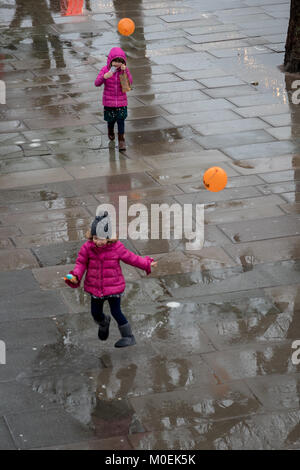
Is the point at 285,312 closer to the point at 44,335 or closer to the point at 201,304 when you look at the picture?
the point at 201,304

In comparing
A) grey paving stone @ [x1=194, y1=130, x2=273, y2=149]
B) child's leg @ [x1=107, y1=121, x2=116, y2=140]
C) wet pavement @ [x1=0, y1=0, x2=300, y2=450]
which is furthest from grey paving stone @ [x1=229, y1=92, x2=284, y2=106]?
child's leg @ [x1=107, y1=121, x2=116, y2=140]

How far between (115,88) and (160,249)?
3863 millimetres

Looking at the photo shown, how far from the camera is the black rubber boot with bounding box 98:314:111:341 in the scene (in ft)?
25.0

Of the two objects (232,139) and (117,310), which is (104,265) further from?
(232,139)

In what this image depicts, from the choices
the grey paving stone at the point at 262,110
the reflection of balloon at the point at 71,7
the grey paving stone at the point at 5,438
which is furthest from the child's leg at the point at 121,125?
the reflection of balloon at the point at 71,7

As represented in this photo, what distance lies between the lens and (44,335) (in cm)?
783

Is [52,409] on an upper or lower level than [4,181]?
upper

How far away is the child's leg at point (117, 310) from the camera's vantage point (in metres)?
7.54

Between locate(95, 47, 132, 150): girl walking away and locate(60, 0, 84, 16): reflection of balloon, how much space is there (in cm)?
970

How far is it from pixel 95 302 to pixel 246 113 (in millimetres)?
7608

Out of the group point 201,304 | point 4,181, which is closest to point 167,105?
point 4,181

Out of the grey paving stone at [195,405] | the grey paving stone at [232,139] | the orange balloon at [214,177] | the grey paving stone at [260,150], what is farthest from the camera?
the grey paving stone at [232,139]

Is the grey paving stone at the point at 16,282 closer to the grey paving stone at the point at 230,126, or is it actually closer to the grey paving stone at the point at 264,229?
the grey paving stone at the point at 264,229

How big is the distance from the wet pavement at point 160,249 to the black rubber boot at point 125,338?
4.5 inches
